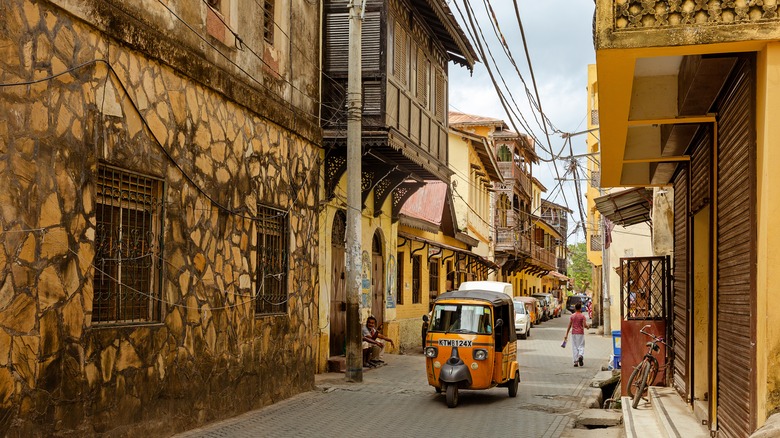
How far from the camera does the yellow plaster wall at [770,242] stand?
6.12 metres

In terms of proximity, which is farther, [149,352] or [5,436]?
[149,352]

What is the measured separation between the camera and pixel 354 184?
55.9ft

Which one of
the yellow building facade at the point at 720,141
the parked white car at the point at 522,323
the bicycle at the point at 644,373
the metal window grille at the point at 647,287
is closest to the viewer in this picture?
the yellow building facade at the point at 720,141

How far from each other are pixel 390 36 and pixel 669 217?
280 inches

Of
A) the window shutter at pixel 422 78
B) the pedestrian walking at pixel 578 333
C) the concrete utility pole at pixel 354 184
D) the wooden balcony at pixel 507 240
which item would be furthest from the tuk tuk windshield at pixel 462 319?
the wooden balcony at pixel 507 240

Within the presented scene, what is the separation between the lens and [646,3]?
262 inches

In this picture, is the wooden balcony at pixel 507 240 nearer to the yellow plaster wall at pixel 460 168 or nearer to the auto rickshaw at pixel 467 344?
the yellow plaster wall at pixel 460 168

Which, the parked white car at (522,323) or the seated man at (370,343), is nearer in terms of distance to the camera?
the seated man at (370,343)

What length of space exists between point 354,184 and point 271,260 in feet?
10.6

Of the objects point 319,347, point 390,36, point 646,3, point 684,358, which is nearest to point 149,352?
point 646,3

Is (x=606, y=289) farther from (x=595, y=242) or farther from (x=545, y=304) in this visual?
(x=545, y=304)

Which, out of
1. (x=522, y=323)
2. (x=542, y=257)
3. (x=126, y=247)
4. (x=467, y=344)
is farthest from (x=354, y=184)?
(x=542, y=257)

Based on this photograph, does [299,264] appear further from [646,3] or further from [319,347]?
[646,3]

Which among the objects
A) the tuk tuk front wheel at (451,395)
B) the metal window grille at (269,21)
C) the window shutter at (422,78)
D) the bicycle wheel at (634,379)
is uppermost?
the window shutter at (422,78)
